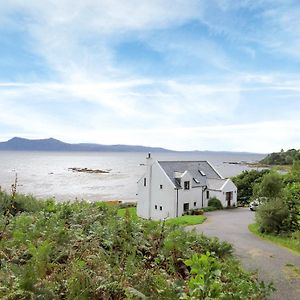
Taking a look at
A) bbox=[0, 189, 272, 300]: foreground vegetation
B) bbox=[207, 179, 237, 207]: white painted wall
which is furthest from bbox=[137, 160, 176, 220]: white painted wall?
bbox=[0, 189, 272, 300]: foreground vegetation

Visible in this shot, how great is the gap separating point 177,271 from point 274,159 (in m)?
187

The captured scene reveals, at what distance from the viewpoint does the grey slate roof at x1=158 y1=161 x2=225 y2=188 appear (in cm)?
4191

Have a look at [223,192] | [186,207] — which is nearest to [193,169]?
[223,192]

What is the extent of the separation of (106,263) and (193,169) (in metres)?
38.5

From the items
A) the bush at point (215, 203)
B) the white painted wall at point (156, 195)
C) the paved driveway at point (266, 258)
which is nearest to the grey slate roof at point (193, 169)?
the white painted wall at point (156, 195)

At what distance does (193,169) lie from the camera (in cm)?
4488

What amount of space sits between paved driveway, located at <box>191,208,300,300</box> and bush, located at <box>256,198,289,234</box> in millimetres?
1186

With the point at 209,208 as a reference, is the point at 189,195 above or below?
above

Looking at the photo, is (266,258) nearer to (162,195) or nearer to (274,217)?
(274,217)

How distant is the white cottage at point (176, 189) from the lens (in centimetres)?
4028

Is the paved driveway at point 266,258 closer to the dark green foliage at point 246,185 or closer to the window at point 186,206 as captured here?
the window at point 186,206

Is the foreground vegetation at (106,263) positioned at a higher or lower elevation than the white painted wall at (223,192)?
higher

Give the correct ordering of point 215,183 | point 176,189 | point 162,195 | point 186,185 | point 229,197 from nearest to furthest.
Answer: point 176,189, point 186,185, point 162,195, point 215,183, point 229,197

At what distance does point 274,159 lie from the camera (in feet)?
606
